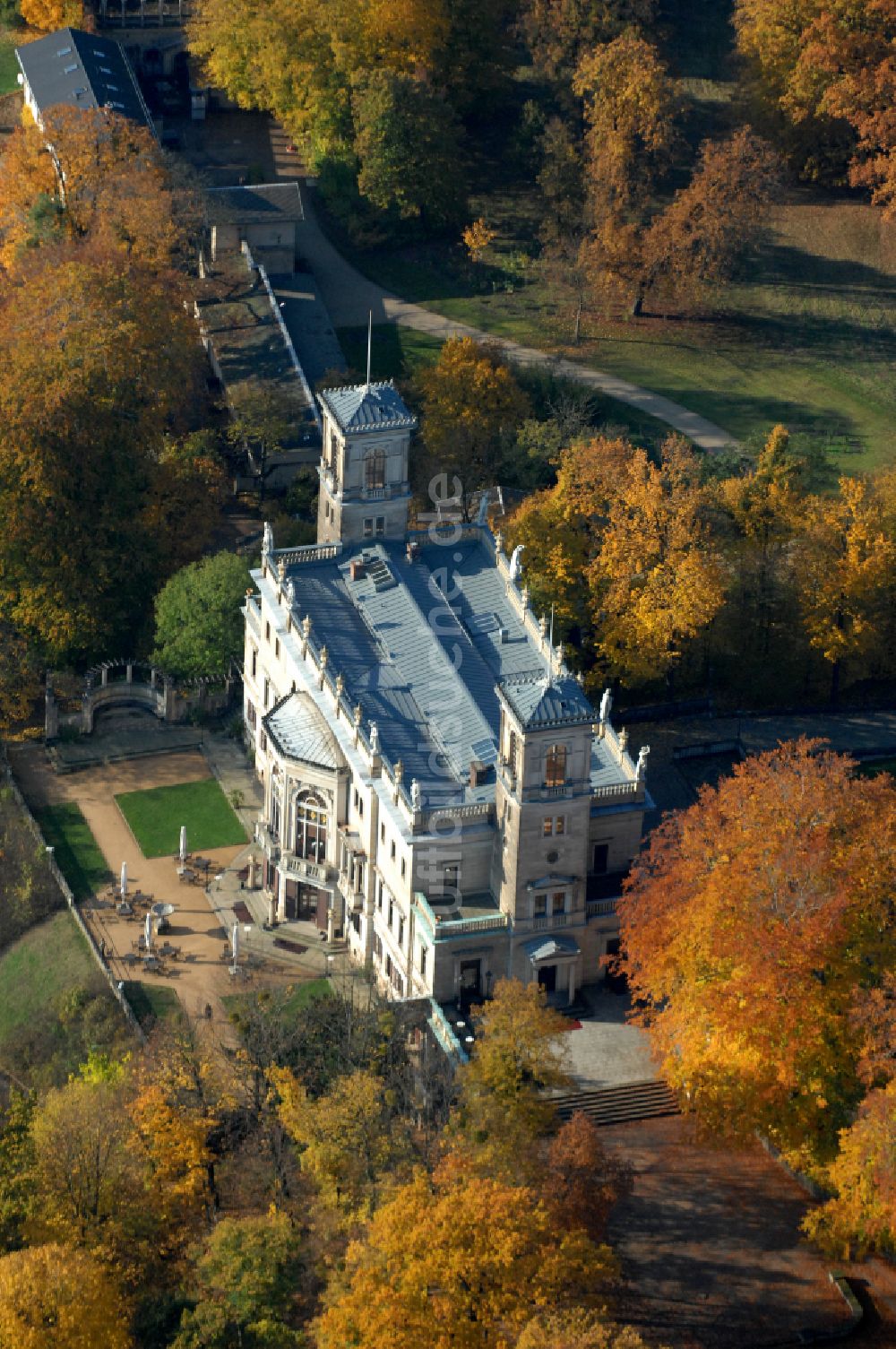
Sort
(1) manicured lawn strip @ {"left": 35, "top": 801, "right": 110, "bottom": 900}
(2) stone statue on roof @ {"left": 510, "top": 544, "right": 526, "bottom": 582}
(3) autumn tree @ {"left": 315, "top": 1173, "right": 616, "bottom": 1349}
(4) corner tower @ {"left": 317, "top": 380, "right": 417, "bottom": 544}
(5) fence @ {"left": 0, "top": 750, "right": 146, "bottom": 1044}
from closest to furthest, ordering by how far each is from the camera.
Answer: (3) autumn tree @ {"left": 315, "top": 1173, "right": 616, "bottom": 1349} → (5) fence @ {"left": 0, "top": 750, "right": 146, "bottom": 1044} → (2) stone statue on roof @ {"left": 510, "top": 544, "right": 526, "bottom": 582} → (1) manicured lawn strip @ {"left": 35, "top": 801, "right": 110, "bottom": 900} → (4) corner tower @ {"left": 317, "top": 380, "right": 417, "bottom": 544}

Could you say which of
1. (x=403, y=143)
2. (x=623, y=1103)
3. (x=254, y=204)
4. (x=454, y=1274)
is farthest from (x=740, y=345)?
(x=454, y=1274)

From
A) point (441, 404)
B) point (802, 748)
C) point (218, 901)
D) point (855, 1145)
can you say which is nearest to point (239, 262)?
point (441, 404)

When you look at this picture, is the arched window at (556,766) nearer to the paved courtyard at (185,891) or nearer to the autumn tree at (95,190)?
the paved courtyard at (185,891)

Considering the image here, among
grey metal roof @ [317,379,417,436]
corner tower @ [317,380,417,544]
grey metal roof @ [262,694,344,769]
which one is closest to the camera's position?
grey metal roof @ [262,694,344,769]

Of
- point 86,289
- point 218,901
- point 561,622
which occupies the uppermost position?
point 86,289

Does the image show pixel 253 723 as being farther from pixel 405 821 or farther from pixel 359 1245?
pixel 359 1245

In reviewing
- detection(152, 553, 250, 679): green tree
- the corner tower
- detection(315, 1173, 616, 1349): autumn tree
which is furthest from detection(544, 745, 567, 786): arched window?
detection(152, 553, 250, 679): green tree

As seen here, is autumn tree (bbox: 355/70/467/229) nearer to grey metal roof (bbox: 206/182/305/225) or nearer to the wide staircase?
grey metal roof (bbox: 206/182/305/225)
